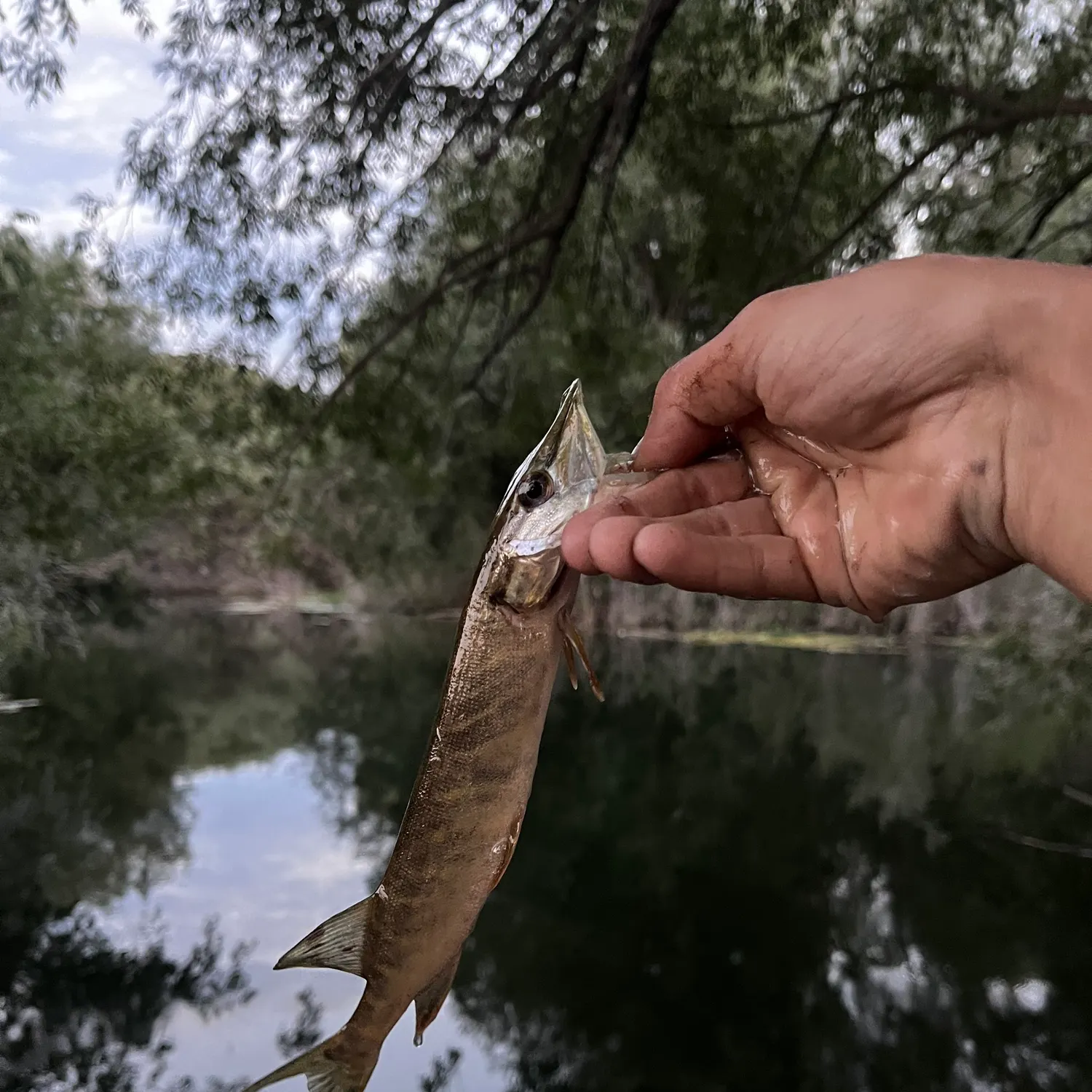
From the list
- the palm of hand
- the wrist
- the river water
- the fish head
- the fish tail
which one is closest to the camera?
the wrist

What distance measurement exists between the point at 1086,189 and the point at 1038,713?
19.5 ft

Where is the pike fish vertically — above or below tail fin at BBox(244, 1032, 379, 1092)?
above

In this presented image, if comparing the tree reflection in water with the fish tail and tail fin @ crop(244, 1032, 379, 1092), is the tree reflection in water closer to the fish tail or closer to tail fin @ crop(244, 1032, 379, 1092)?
tail fin @ crop(244, 1032, 379, 1092)

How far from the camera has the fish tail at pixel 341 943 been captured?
1.71 metres

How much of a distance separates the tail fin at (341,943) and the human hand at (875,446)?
2.68ft

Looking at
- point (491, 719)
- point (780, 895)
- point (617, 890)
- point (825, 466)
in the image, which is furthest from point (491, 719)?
point (780, 895)

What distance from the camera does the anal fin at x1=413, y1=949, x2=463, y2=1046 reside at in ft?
5.77

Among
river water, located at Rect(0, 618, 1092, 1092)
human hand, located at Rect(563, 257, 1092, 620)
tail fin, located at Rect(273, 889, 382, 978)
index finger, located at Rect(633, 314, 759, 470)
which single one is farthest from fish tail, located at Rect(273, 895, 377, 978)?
river water, located at Rect(0, 618, 1092, 1092)

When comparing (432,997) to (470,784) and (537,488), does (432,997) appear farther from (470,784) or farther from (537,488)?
(537,488)

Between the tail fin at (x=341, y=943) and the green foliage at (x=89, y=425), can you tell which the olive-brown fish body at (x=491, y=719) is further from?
the green foliage at (x=89, y=425)

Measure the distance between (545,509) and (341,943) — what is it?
3.08ft

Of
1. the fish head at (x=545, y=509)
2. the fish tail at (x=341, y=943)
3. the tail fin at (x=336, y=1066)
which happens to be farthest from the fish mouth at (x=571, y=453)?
the tail fin at (x=336, y=1066)

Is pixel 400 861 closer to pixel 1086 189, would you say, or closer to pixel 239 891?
pixel 239 891

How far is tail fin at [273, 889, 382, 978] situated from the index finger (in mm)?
1031
